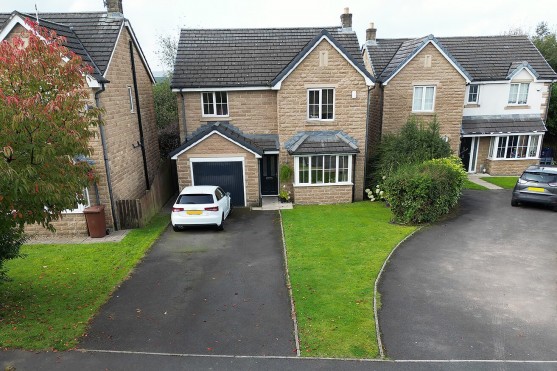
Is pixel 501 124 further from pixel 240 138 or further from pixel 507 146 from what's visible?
pixel 240 138

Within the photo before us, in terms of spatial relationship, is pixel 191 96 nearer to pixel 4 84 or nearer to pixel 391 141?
pixel 391 141

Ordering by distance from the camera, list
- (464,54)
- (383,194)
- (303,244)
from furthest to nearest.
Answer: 1. (464,54)
2. (383,194)
3. (303,244)

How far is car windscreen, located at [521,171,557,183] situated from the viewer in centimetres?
1595

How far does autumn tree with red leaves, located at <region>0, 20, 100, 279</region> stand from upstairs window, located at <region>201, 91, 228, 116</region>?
11288 mm

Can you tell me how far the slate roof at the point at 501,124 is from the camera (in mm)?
23094

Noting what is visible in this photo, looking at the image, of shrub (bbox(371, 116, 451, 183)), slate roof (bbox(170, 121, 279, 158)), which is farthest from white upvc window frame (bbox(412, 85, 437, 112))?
slate roof (bbox(170, 121, 279, 158))

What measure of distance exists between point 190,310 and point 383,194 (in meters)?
12.1

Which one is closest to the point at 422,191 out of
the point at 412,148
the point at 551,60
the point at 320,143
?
the point at 412,148

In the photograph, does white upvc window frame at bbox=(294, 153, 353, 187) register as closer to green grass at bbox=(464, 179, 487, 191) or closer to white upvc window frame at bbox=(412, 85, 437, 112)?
white upvc window frame at bbox=(412, 85, 437, 112)

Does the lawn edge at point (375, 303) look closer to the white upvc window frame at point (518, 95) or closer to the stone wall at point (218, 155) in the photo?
the stone wall at point (218, 155)

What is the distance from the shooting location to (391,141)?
18.9 meters

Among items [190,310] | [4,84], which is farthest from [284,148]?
[4,84]

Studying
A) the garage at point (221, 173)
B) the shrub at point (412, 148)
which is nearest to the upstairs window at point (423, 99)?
the shrub at point (412, 148)

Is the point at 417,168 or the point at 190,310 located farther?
the point at 417,168
